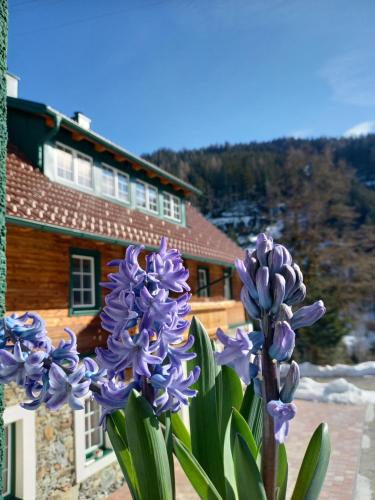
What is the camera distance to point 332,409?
1231 cm

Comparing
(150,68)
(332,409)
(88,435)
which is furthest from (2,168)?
(332,409)

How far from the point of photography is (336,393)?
13.5 m

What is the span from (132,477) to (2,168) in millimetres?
1303

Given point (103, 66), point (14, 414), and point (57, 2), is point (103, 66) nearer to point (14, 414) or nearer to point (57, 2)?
point (57, 2)

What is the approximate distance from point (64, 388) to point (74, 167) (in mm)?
8474

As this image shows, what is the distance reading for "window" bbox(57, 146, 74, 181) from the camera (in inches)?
342

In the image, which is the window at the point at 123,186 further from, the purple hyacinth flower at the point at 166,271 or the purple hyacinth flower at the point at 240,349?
the purple hyacinth flower at the point at 240,349

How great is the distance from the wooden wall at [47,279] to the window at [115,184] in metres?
2.36

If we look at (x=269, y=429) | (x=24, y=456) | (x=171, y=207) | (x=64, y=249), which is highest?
(x=171, y=207)

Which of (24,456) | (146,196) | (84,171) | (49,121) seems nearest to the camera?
(24,456)

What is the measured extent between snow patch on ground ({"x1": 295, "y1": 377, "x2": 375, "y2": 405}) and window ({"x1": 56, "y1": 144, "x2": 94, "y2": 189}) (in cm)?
950

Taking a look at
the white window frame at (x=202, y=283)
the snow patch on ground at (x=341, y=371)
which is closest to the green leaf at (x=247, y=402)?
the white window frame at (x=202, y=283)

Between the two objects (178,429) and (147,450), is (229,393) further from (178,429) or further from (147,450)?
(147,450)

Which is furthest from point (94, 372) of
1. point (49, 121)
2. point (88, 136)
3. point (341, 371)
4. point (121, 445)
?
point (341, 371)
